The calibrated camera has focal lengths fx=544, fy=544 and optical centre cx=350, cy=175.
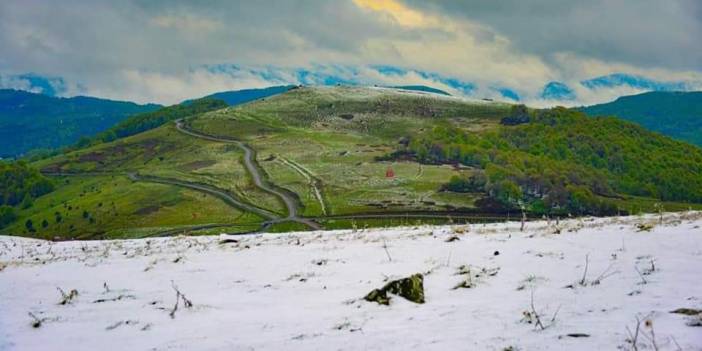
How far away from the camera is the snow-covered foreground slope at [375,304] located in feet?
28.0

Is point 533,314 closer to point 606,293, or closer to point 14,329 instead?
point 606,293

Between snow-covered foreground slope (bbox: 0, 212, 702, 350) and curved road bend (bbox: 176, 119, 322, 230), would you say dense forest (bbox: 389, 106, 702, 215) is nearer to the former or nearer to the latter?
curved road bend (bbox: 176, 119, 322, 230)

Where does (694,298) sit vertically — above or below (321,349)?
above

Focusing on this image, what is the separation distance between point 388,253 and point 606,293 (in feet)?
20.7

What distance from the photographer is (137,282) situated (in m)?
14.2

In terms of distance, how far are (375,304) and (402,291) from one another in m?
0.66

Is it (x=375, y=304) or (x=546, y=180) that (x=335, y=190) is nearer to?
(x=546, y=180)

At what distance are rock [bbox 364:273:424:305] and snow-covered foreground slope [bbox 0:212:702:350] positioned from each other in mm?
165

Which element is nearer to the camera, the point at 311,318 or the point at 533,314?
the point at 533,314

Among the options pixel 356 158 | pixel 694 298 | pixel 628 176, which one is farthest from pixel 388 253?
pixel 628 176

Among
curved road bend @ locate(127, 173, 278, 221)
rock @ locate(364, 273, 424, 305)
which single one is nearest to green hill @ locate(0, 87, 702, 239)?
curved road bend @ locate(127, 173, 278, 221)

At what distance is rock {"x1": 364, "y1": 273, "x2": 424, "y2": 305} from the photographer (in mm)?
10953

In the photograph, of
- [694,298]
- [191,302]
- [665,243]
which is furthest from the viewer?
[665,243]

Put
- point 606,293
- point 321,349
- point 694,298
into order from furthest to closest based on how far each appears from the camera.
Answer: point 606,293 < point 694,298 < point 321,349
